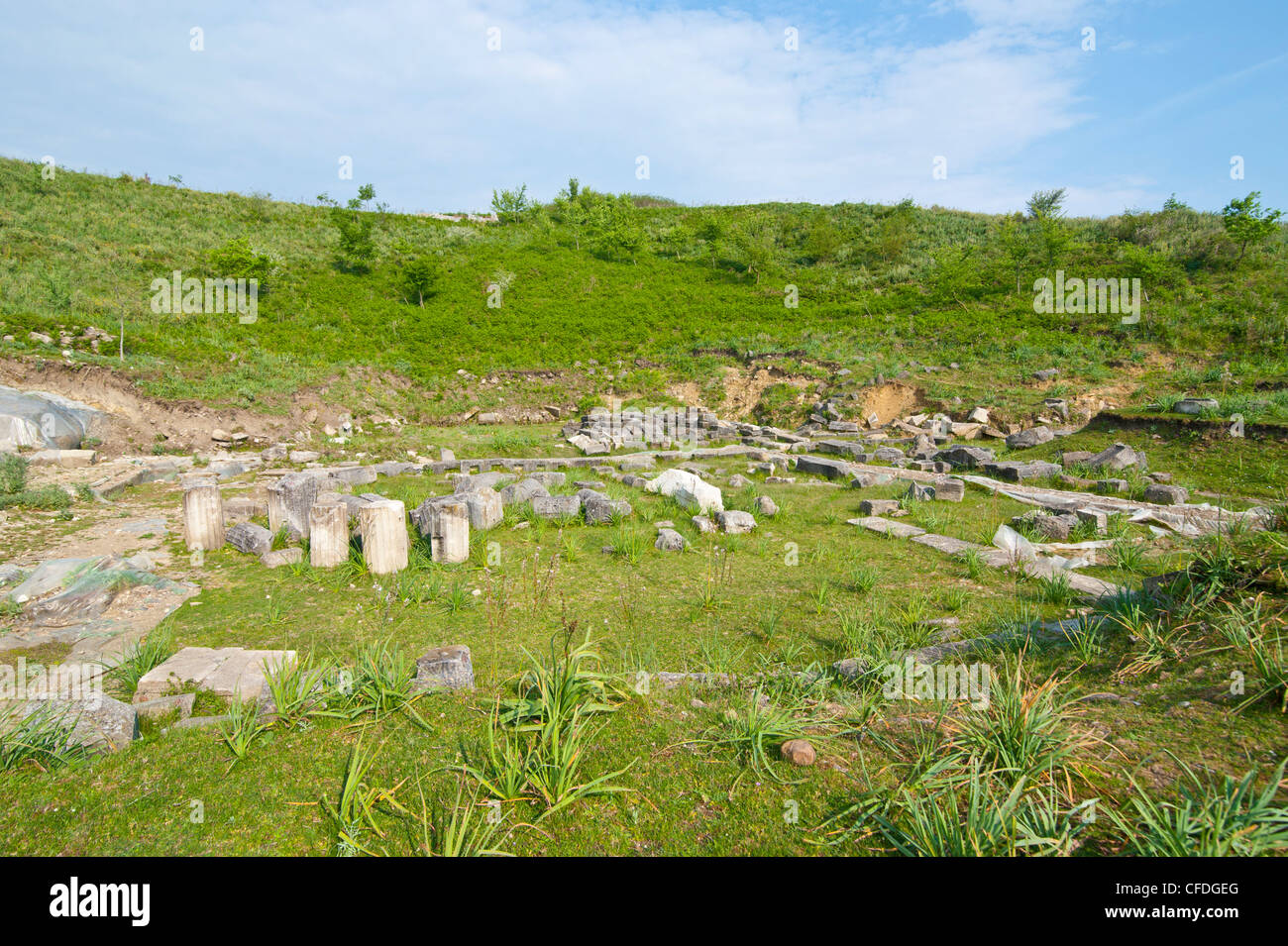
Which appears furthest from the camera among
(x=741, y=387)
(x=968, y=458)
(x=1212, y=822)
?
(x=741, y=387)

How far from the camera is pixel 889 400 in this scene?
19.6 m

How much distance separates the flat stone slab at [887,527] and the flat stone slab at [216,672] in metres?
7.03

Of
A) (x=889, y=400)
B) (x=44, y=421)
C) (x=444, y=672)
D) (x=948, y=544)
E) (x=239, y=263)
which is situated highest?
(x=239, y=263)

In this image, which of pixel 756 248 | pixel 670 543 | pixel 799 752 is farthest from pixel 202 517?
pixel 756 248

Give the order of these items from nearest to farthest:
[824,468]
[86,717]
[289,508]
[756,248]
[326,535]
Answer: [86,717] < [326,535] < [289,508] < [824,468] < [756,248]

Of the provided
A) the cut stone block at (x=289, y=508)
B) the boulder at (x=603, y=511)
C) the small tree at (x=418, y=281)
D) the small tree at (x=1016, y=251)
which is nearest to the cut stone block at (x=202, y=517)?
the cut stone block at (x=289, y=508)

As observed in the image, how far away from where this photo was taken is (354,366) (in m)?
20.8

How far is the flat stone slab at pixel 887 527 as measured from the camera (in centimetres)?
809

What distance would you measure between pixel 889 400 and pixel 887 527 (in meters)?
12.6

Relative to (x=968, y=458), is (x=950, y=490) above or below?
below

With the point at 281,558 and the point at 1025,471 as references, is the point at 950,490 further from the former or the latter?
the point at 281,558

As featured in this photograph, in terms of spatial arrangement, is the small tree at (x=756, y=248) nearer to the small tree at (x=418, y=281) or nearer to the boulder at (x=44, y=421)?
the small tree at (x=418, y=281)

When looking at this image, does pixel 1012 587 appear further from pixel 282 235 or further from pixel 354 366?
pixel 282 235

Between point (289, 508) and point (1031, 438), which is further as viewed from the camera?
point (1031, 438)
